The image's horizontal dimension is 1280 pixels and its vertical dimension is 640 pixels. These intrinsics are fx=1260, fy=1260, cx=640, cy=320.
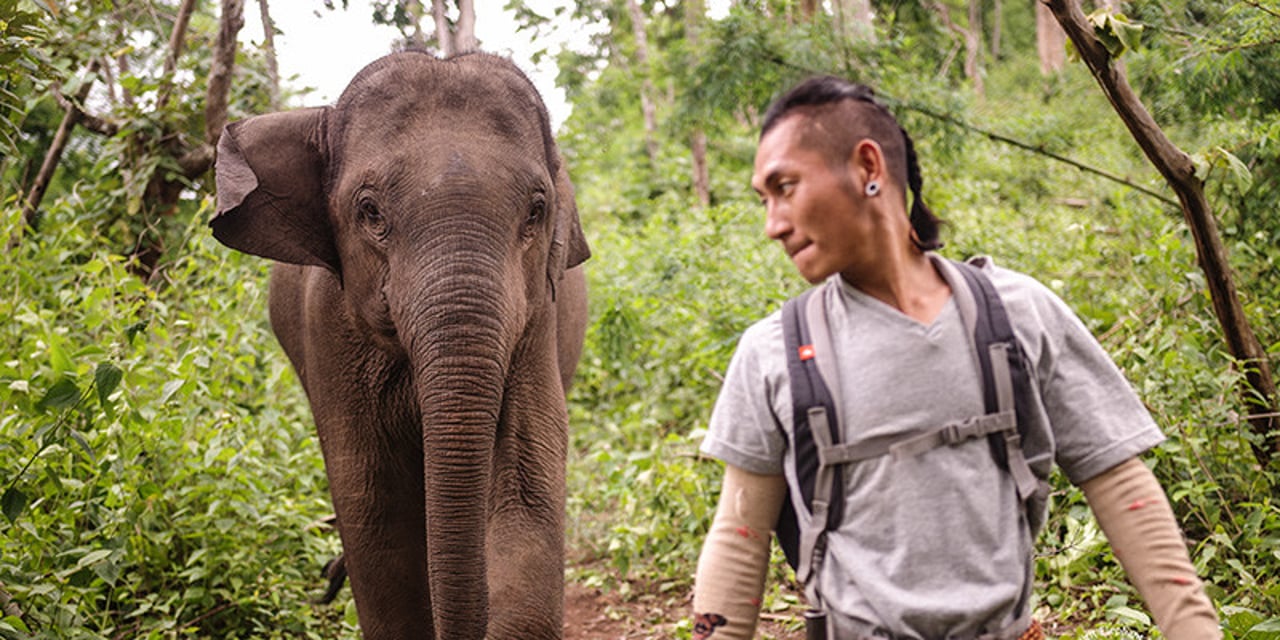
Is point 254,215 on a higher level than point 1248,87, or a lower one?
lower

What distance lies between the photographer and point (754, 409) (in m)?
2.26

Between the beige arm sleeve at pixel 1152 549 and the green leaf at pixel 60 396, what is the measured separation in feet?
10.7

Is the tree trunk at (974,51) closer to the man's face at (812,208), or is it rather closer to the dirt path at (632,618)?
the dirt path at (632,618)

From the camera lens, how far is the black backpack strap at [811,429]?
2.16m

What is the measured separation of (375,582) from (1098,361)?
114 inches

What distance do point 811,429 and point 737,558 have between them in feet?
0.96

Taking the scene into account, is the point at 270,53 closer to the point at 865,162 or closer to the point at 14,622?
the point at 14,622

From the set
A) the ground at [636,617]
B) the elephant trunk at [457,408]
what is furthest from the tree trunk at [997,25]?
the elephant trunk at [457,408]

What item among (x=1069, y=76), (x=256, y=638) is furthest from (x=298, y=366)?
(x=1069, y=76)

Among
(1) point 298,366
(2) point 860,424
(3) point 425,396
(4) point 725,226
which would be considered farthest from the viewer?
(4) point 725,226

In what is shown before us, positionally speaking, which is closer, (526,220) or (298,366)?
(526,220)

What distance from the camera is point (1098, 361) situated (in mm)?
2236

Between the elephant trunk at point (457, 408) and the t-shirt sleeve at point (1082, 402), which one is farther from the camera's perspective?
the elephant trunk at point (457, 408)

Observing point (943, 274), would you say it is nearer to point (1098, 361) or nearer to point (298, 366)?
point (1098, 361)
